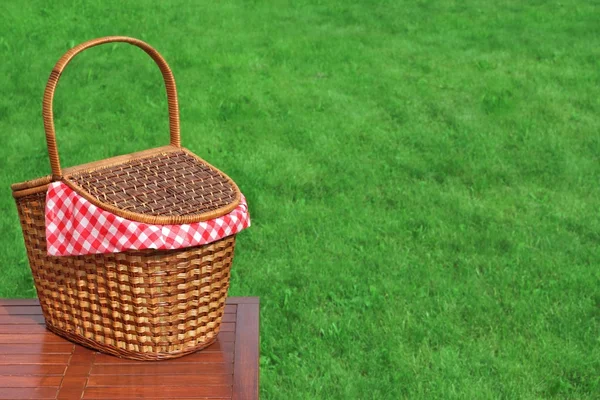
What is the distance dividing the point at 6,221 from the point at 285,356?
2.29 m

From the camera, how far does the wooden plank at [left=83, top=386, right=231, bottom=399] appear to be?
3.61 m

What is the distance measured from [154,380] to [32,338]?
677 mm

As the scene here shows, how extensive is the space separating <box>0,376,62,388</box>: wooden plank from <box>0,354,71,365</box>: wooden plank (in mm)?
114

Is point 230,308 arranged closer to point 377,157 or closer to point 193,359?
point 193,359

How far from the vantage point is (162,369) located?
3803mm

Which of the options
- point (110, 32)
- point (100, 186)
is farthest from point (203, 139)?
point (100, 186)

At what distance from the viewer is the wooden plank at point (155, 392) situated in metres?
3.61

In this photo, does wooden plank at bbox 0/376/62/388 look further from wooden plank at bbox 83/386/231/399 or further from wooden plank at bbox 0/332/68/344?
wooden plank at bbox 0/332/68/344

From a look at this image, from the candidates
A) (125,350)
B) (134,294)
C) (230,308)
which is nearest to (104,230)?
(134,294)

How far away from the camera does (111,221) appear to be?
3537mm

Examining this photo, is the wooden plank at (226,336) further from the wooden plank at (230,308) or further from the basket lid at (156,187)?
the basket lid at (156,187)

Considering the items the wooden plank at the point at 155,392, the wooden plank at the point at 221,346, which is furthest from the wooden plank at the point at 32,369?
the wooden plank at the point at 221,346

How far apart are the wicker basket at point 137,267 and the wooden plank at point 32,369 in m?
0.18

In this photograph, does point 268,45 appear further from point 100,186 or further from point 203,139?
point 100,186
